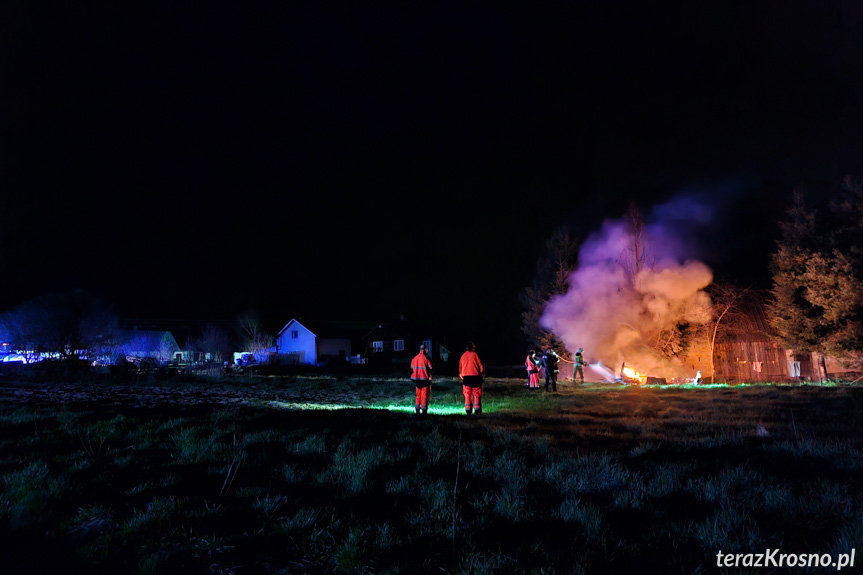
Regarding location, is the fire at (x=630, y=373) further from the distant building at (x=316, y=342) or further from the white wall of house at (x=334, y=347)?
the white wall of house at (x=334, y=347)

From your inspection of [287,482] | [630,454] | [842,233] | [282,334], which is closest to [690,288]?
[842,233]

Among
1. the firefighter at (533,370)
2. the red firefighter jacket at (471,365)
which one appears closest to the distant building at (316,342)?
the firefighter at (533,370)

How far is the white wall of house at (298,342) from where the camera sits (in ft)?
187

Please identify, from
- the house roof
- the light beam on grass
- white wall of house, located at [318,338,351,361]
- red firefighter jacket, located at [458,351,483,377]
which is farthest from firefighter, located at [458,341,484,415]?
the house roof

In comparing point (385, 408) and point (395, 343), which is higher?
point (395, 343)

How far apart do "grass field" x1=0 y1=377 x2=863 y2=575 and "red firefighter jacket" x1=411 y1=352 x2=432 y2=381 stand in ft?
10.5

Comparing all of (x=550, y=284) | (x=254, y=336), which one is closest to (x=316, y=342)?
(x=254, y=336)

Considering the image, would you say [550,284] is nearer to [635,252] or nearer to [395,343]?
[635,252]

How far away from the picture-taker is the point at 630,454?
20.7 ft

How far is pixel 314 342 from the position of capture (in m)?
57.0

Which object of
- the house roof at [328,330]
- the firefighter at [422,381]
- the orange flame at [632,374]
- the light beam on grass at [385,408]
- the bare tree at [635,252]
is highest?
the bare tree at [635,252]

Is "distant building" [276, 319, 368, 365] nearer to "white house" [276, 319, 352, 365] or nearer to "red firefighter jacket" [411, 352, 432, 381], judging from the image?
"white house" [276, 319, 352, 365]

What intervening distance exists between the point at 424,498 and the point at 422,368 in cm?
700

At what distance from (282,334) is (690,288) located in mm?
49019
